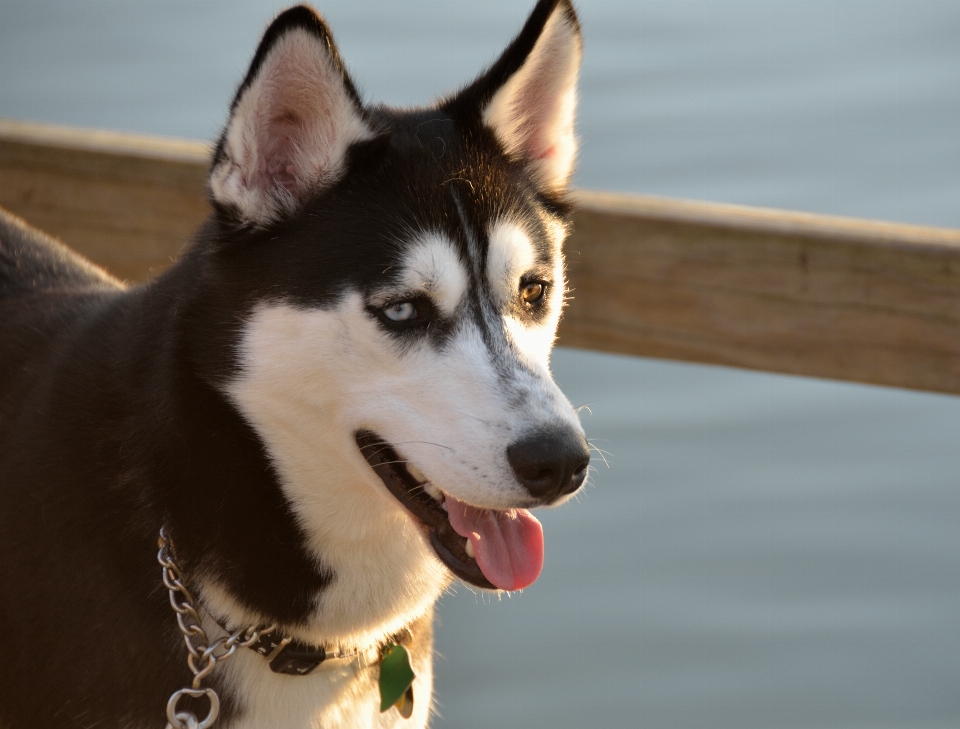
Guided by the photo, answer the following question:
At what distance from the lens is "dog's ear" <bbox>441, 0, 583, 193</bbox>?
6.35ft

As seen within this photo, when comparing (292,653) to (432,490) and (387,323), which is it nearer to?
(432,490)

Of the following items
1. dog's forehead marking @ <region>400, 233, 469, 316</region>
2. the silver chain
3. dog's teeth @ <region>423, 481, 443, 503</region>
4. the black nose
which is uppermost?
dog's forehead marking @ <region>400, 233, 469, 316</region>

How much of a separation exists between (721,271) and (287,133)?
46.8 inches

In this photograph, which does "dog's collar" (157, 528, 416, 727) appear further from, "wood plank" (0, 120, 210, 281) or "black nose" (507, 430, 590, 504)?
"wood plank" (0, 120, 210, 281)

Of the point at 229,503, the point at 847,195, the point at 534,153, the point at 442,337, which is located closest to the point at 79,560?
the point at 229,503

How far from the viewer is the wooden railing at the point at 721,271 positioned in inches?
101

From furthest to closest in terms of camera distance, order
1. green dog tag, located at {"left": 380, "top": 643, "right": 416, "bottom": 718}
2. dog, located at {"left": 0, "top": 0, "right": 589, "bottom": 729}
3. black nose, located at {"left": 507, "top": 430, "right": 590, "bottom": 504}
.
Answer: green dog tag, located at {"left": 380, "top": 643, "right": 416, "bottom": 718} < dog, located at {"left": 0, "top": 0, "right": 589, "bottom": 729} < black nose, located at {"left": 507, "top": 430, "right": 590, "bottom": 504}

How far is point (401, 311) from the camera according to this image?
1784 millimetres

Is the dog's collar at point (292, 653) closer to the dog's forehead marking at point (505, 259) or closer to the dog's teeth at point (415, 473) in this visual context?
the dog's teeth at point (415, 473)

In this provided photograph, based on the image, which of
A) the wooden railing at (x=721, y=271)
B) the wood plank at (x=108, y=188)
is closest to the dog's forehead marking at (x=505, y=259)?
the wooden railing at (x=721, y=271)

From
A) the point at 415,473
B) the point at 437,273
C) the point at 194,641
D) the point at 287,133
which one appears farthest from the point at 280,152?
the point at 194,641

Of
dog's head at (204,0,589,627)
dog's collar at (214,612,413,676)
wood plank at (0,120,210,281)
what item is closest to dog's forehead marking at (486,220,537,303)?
dog's head at (204,0,589,627)

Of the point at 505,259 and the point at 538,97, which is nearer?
the point at 505,259

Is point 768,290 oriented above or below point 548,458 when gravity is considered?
below
